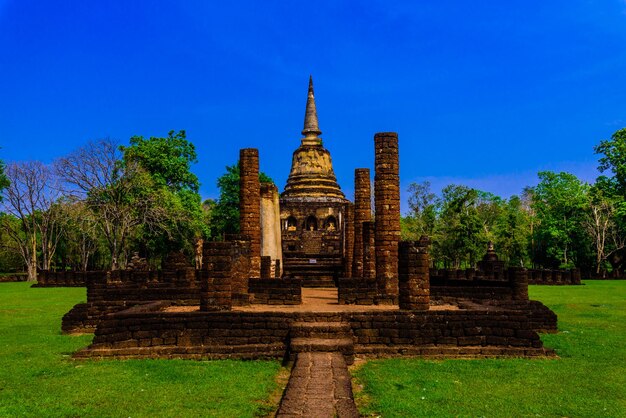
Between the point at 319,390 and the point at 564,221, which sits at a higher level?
the point at 564,221

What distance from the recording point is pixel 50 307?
18375 millimetres

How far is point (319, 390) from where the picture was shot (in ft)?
21.1

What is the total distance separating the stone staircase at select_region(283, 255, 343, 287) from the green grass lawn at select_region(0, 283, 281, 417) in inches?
513

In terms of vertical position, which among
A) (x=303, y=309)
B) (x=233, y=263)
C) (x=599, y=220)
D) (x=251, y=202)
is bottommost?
(x=303, y=309)

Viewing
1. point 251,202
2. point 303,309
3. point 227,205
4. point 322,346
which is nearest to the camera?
point 322,346

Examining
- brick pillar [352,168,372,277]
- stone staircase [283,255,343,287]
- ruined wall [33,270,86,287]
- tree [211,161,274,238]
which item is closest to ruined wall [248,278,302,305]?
brick pillar [352,168,372,277]

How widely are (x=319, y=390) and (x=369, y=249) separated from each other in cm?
1174

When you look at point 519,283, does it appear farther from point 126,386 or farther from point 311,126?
point 311,126

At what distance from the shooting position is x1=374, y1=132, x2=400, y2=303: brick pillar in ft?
45.6

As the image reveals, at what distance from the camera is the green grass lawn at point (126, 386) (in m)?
6.22

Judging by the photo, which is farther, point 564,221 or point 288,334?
point 564,221

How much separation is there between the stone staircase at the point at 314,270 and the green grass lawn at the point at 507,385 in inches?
520

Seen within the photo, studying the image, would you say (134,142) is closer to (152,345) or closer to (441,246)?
(441,246)

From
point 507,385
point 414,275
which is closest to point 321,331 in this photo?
point 414,275
